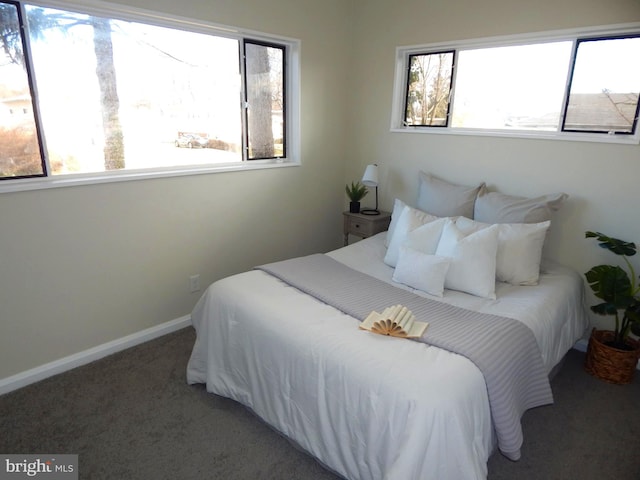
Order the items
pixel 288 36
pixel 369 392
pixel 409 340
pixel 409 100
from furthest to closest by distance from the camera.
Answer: pixel 409 100
pixel 288 36
pixel 409 340
pixel 369 392

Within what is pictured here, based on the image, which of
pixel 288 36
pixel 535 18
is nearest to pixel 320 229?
pixel 288 36

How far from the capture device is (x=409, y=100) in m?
3.43

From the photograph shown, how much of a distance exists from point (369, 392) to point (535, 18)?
2579mm

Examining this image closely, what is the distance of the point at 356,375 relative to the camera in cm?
154

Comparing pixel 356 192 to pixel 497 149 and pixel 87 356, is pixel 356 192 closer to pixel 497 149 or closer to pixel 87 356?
pixel 497 149

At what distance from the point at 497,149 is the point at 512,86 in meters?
0.46

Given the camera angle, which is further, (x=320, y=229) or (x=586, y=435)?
(x=320, y=229)

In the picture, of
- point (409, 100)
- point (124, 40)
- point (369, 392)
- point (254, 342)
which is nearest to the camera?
point (369, 392)

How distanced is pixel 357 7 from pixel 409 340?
3.04m

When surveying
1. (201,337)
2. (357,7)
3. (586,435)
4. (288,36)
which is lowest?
(586,435)

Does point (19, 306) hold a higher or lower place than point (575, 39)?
lower

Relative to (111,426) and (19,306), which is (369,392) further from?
(19,306)

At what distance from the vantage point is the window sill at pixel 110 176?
209cm

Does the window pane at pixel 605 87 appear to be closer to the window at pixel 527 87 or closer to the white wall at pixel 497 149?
the window at pixel 527 87
